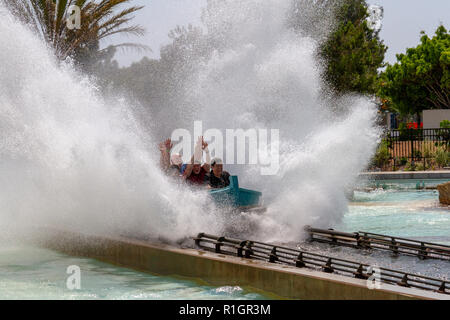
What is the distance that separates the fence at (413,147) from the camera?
23.2m

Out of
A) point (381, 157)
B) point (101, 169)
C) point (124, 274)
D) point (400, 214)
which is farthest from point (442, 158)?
point (124, 274)

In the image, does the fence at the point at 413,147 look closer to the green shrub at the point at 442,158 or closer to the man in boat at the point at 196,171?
the green shrub at the point at 442,158

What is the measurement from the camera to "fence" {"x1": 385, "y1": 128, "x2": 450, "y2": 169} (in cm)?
2316

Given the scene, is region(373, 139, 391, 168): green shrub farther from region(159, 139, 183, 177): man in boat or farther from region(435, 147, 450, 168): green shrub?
region(159, 139, 183, 177): man in boat

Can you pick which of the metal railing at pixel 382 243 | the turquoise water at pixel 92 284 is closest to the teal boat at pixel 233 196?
the metal railing at pixel 382 243

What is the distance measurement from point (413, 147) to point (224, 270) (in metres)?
19.4

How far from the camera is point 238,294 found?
5941 millimetres

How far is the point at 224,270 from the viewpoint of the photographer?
20.8 ft

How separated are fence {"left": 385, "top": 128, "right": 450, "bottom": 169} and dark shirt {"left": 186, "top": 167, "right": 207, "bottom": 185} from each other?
14.8 meters

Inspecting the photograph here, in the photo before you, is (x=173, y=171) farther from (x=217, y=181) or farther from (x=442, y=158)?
(x=442, y=158)

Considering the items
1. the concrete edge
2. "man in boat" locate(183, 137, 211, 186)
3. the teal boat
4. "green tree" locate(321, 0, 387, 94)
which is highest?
"green tree" locate(321, 0, 387, 94)

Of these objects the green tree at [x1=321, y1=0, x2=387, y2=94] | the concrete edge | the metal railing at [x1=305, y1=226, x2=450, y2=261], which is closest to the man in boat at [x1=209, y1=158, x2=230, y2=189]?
the metal railing at [x1=305, y1=226, x2=450, y2=261]

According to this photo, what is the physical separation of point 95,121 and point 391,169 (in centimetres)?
1574
